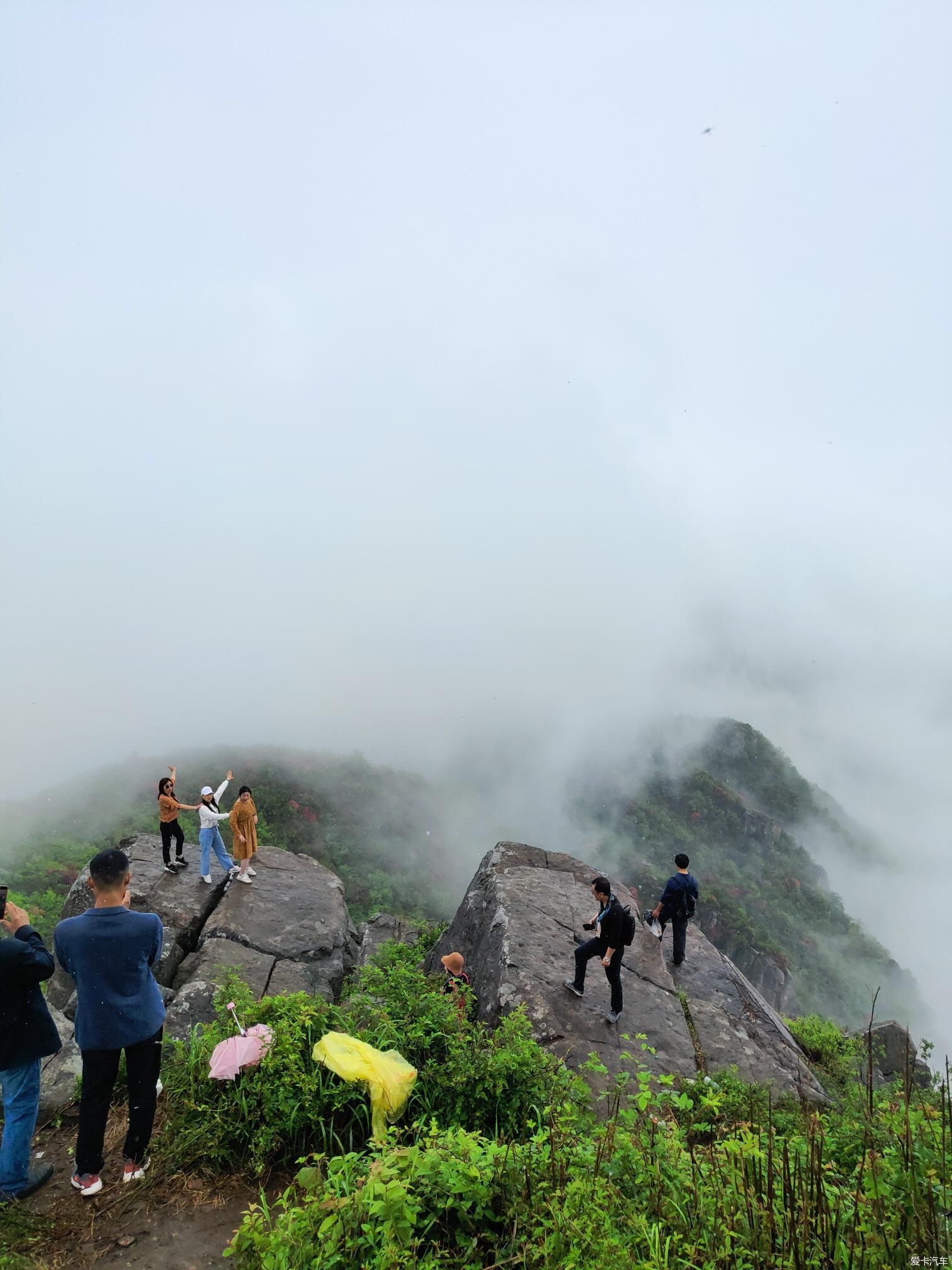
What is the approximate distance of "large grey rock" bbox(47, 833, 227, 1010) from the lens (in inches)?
384

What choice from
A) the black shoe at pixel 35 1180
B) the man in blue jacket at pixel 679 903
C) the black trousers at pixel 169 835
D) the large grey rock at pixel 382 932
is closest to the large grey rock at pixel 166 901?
the black trousers at pixel 169 835

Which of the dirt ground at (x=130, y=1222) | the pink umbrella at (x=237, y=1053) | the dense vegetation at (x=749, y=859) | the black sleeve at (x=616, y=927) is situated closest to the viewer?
the dirt ground at (x=130, y=1222)

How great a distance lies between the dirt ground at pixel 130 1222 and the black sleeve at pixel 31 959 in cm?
145

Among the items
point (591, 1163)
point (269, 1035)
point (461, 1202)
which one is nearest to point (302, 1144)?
point (269, 1035)

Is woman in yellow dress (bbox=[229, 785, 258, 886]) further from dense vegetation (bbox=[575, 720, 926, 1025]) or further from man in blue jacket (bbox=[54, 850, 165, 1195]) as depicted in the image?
dense vegetation (bbox=[575, 720, 926, 1025])

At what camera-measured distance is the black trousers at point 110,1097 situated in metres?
4.45

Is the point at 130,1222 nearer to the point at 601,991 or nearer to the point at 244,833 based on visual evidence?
the point at 601,991

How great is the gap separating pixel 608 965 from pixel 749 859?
73.7m

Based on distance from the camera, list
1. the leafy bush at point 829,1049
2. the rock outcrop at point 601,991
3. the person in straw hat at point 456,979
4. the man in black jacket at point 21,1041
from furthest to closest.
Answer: the leafy bush at point 829,1049 → the rock outcrop at point 601,991 → the person in straw hat at point 456,979 → the man in black jacket at point 21,1041

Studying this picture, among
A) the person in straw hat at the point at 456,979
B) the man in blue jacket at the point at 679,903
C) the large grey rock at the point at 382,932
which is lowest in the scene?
the large grey rock at the point at 382,932

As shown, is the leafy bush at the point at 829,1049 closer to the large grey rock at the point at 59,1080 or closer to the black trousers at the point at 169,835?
the large grey rock at the point at 59,1080

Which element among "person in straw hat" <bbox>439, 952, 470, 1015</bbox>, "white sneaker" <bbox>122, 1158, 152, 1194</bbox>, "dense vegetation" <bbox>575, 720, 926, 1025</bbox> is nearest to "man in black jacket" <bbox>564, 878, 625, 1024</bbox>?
"person in straw hat" <bbox>439, 952, 470, 1015</bbox>

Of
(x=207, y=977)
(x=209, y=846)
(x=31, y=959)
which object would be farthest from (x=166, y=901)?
(x=31, y=959)

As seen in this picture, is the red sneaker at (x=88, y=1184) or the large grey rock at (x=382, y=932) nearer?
the red sneaker at (x=88, y=1184)
